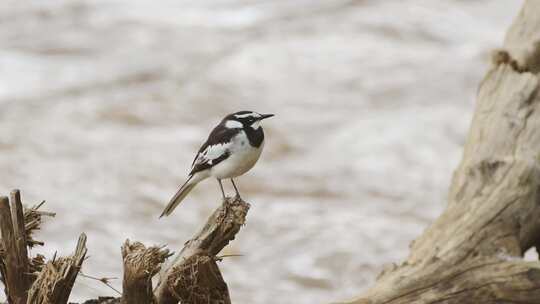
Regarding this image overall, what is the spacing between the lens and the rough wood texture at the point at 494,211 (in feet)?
18.9

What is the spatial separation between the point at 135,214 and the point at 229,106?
3040 millimetres

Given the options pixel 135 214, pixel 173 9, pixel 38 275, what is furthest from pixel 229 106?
pixel 38 275

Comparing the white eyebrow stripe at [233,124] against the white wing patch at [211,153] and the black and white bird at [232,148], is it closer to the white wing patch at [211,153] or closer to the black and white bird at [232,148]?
the black and white bird at [232,148]

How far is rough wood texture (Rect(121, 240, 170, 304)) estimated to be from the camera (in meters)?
4.25

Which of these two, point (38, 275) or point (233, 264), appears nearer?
point (38, 275)

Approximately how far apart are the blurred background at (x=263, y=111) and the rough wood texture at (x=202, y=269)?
4.07 m

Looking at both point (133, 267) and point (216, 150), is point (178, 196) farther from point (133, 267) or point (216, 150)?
point (133, 267)

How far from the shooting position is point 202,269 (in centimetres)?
445

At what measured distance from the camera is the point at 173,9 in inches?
678

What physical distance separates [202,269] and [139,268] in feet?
1.04

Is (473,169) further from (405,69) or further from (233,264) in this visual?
(405,69)

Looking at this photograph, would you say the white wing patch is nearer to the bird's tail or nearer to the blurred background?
the bird's tail

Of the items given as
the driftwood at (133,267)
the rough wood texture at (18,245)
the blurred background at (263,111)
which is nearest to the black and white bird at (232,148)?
the driftwood at (133,267)

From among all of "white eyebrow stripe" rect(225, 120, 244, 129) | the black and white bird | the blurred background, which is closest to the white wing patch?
the black and white bird
